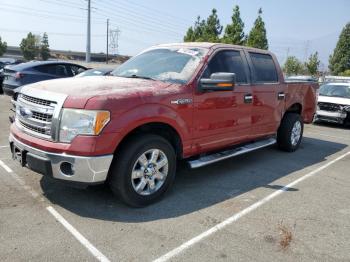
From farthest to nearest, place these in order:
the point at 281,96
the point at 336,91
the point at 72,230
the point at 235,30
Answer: the point at 235,30 < the point at 336,91 < the point at 281,96 < the point at 72,230

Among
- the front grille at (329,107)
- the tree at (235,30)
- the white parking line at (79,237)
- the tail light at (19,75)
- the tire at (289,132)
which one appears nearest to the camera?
the white parking line at (79,237)

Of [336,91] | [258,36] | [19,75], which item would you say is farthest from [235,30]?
[19,75]

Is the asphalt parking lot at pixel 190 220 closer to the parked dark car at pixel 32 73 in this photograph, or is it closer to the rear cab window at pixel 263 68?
the rear cab window at pixel 263 68

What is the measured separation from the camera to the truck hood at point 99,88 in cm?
381

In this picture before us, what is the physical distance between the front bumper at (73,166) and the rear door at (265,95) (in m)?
2.97

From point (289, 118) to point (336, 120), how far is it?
5.39 m

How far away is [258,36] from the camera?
31500mm

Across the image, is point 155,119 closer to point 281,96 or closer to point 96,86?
point 96,86

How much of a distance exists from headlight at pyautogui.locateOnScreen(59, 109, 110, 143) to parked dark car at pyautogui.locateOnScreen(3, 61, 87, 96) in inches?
337

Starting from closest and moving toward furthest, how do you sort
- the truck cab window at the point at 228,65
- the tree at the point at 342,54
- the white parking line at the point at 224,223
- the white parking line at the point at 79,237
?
the white parking line at the point at 79,237 → the white parking line at the point at 224,223 → the truck cab window at the point at 228,65 → the tree at the point at 342,54

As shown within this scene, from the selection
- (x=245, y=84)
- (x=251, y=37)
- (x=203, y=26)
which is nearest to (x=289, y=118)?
(x=245, y=84)

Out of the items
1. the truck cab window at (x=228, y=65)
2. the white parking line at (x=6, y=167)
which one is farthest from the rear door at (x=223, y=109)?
the white parking line at (x=6, y=167)

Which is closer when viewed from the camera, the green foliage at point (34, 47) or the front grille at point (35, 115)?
the front grille at point (35, 115)

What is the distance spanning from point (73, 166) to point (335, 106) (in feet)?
33.3
